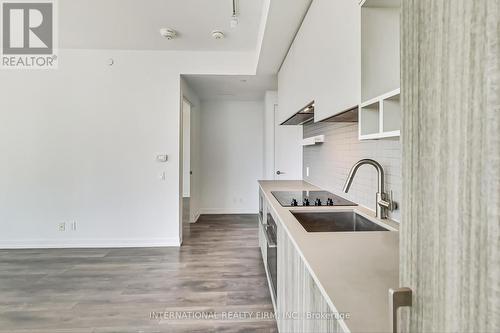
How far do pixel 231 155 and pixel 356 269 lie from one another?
15.7 ft

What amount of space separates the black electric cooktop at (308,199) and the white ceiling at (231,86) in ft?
6.93

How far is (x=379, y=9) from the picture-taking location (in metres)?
1.18

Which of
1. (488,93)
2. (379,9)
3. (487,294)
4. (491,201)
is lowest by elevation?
(487,294)

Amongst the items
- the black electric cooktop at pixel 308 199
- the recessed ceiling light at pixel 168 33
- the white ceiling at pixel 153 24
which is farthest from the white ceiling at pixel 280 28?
the black electric cooktop at pixel 308 199

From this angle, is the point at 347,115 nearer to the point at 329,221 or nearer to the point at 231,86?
the point at 329,221

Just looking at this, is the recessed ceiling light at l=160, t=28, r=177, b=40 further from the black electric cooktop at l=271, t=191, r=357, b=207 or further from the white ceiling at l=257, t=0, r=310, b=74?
the black electric cooktop at l=271, t=191, r=357, b=207

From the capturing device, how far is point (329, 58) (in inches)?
62.0

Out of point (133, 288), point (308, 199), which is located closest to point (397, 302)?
point (308, 199)

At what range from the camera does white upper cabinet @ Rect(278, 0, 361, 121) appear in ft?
4.13

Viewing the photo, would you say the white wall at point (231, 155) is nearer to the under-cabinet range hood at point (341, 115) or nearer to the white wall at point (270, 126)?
the white wall at point (270, 126)

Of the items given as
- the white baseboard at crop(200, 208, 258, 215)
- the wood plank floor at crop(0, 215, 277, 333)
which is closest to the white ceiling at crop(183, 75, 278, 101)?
the white baseboard at crop(200, 208, 258, 215)

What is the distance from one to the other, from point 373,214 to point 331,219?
27 centimetres

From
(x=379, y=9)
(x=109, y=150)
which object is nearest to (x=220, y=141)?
(x=109, y=150)

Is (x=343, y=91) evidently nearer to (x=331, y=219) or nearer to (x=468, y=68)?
(x=331, y=219)
